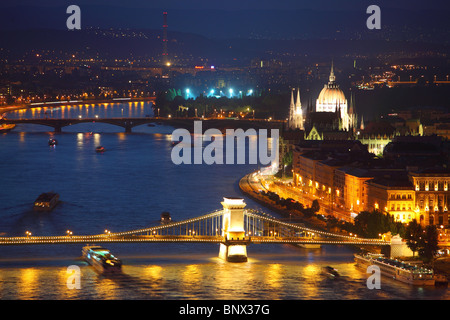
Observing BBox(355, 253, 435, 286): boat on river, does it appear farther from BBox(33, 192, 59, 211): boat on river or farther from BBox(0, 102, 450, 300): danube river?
BBox(33, 192, 59, 211): boat on river

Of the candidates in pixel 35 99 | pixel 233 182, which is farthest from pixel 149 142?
pixel 35 99

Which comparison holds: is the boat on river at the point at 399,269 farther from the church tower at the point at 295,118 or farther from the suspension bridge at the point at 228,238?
the church tower at the point at 295,118

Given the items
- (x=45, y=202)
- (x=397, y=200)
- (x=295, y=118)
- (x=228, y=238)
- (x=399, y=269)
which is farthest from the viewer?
(x=295, y=118)

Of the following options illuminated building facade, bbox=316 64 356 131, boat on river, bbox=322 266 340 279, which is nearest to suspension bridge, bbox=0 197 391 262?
boat on river, bbox=322 266 340 279

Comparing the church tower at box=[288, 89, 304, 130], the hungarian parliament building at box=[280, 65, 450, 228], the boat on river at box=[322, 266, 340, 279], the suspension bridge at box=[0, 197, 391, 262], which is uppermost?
the church tower at box=[288, 89, 304, 130]

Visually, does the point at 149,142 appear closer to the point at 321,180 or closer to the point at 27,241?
the point at 321,180

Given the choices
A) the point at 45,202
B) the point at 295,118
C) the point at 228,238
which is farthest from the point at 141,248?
the point at 295,118

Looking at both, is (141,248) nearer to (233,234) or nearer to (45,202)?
Result: (233,234)
